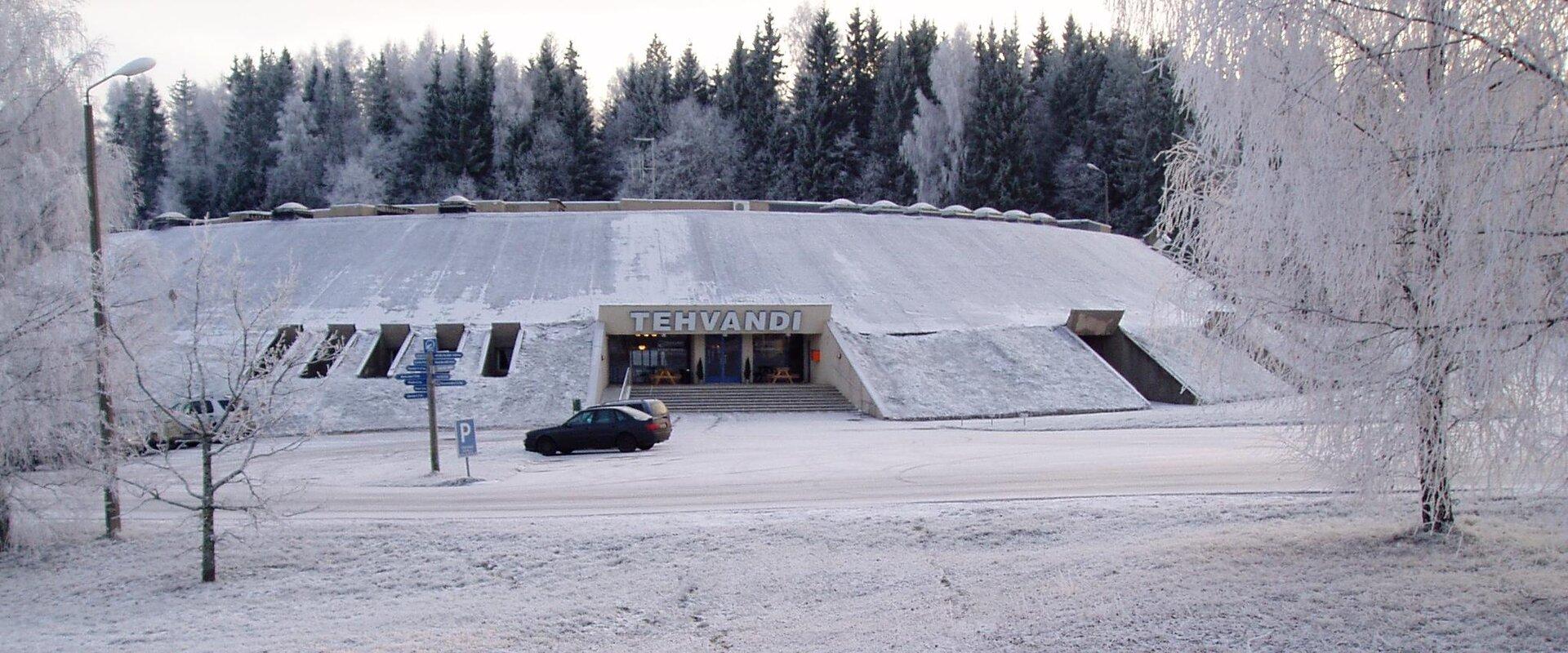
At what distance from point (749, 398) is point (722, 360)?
219 inches

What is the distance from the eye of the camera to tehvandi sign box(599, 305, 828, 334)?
41875mm

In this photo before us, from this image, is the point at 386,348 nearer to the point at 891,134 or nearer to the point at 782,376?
the point at 782,376

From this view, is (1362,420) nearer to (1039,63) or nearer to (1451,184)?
(1451,184)

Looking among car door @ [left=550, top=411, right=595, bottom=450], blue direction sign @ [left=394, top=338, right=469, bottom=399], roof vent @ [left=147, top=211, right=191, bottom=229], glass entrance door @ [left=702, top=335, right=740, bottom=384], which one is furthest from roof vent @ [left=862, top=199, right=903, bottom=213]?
blue direction sign @ [left=394, top=338, right=469, bottom=399]

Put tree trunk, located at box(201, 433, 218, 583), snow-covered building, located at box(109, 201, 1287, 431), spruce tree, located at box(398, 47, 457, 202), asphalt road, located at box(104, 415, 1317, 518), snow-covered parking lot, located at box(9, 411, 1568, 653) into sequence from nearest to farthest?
1. snow-covered parking lot, located at box(9, 411, 1568, 653)
2. tree trunk, located at box(201, 433, 218, 583)
3. asphalt road, located at box(104, 415, 1317, 518)
4. snow-covered building, located at box(109, 201, 1287, 431)
5. spruce tree, located at box(398, 47, 457, 202)

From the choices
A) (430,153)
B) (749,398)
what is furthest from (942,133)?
(749,398)

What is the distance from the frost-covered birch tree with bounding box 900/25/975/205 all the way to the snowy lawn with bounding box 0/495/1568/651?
243ft

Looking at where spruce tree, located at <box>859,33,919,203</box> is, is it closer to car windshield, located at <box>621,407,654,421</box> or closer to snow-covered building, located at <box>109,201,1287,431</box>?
snow-covered building, located at <box>109,201,1287,431</box>

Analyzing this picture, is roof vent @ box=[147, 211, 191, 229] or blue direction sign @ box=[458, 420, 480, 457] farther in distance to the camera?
roof vent @ box=[147, 211, 191, 229]

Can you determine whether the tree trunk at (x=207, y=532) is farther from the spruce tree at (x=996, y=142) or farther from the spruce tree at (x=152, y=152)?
the spruce tree at (x=152, y=152)

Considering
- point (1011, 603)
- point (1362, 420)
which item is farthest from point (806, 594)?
point (1362, 420)

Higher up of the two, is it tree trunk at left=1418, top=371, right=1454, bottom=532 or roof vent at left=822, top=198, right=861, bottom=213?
roof vent at left=822, top=198, right=861, bottom=213

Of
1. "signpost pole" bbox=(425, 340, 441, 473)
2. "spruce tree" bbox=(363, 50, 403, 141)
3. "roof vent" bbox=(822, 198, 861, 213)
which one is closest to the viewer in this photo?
"signpost pole" bbox=(425, 340, 441, 473)

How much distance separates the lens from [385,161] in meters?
94.8
